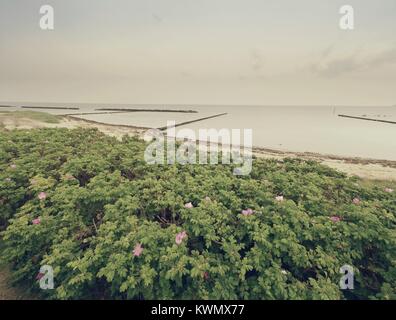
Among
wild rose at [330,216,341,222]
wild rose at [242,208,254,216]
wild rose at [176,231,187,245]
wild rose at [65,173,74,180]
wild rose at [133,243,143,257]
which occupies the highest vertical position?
wild rose at [65,173,74,180]

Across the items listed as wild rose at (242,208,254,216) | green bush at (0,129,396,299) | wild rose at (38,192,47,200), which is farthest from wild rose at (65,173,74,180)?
wild rose at (242,208,254,216)

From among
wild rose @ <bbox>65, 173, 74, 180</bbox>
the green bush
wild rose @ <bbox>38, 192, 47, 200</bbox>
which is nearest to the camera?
the green bush

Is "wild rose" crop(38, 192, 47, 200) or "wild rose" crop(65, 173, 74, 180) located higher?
"wild rose" crop(65, 173, 74, 180)

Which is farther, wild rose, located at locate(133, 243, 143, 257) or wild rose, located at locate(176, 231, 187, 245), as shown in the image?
wild rose, located at locate(176, 231, 187, 245)

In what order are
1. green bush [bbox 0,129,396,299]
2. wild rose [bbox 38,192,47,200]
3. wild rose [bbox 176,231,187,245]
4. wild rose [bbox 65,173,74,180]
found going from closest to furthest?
green bush [bbox 0,129,396,299] < wild rose [bbox 176,231,187,245] < wild rose [bbox 38,192,47,200] < wild rose [bbox 65,173,74,180]

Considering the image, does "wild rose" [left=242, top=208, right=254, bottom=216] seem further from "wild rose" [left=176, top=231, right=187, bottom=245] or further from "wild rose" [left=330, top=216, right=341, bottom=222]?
"wild rose" [left=330, top=216, right=341, bottom=222]

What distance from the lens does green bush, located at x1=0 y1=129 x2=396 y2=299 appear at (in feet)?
11.1

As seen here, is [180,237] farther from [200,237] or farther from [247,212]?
[247,212]

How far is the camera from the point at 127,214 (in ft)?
13.7

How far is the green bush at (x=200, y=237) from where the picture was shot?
3379 mm

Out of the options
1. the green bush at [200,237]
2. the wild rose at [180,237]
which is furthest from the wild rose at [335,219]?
the wild rose at [180,237]

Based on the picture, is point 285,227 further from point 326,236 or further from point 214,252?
point 214,252
